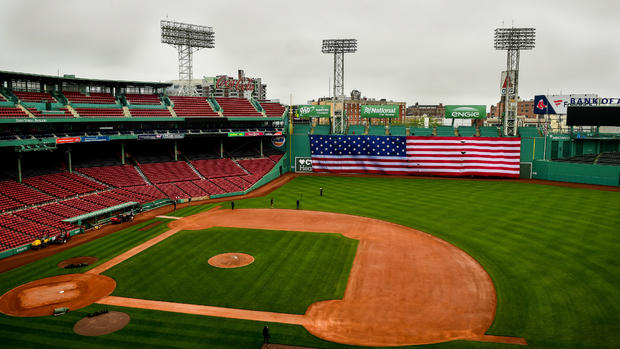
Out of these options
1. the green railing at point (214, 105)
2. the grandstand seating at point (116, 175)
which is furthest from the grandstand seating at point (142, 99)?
the grandstand seating at point (116, 175)

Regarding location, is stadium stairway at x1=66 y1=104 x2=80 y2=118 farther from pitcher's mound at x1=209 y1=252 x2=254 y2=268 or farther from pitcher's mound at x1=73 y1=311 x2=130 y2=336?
pitcher's mound at x1=73 y1=311 x2=130 y2=336

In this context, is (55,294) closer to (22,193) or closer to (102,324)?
(102,324)

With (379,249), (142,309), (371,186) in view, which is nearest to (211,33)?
(371,186)

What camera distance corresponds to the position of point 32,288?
70.2 ft

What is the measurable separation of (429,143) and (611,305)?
144 ft

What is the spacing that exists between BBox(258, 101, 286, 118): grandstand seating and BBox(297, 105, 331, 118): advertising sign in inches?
136

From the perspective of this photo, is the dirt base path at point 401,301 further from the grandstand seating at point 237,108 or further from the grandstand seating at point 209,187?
the grandstand seating at point 237,108

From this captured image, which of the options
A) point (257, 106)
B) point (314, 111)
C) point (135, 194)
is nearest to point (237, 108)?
point (257, 106)

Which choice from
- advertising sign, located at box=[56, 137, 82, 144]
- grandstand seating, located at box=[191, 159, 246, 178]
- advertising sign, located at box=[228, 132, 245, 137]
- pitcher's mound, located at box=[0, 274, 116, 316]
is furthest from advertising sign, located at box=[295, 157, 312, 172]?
pitcher's mound, located at box=[0, 274, 116, 316]

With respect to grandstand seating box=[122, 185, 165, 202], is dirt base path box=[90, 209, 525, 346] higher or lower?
lower

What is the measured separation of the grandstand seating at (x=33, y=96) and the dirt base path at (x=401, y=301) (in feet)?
90.0

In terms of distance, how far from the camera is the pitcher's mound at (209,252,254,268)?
24406 mm

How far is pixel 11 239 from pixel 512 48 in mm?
67583

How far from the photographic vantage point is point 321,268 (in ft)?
79.2
